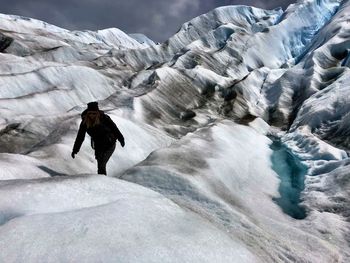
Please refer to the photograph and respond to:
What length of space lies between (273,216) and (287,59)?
6779 centimetres

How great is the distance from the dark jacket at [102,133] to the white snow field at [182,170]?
Answer: 1.54 m

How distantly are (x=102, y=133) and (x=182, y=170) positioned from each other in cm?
369

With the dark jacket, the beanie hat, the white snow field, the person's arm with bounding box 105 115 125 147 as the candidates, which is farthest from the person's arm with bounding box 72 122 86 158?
the white snow field

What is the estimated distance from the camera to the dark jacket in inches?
494

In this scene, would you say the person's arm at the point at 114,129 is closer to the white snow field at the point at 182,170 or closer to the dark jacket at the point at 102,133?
the dark jacket at the point at 102,133

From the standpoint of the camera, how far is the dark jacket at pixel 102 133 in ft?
41.2

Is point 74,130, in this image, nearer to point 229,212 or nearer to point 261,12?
point 229,212

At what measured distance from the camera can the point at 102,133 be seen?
41.5ft

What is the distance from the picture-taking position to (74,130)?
73.8ft

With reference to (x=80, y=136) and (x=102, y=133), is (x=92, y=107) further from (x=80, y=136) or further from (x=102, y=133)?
(x=80, y=136)

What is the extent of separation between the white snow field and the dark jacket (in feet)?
5.04

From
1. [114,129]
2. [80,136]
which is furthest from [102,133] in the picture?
[80,136]

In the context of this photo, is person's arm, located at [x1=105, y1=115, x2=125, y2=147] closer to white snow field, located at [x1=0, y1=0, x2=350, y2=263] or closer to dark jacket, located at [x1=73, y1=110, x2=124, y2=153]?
dark jacket, located at [x1=73, y1=110, x2=124, y2=153]

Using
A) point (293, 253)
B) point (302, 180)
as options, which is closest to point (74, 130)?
point (302, 180)
